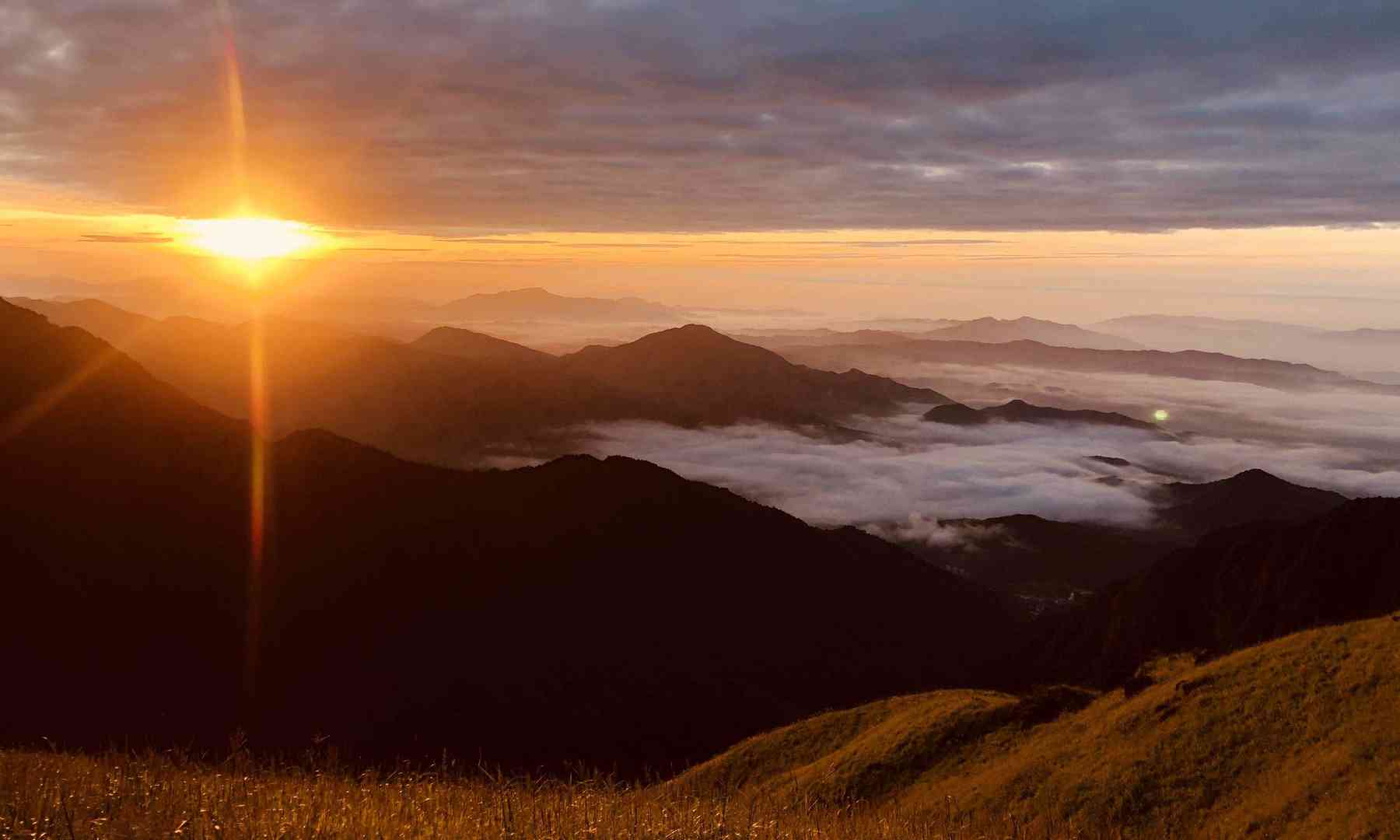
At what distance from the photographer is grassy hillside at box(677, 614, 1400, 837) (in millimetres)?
24250

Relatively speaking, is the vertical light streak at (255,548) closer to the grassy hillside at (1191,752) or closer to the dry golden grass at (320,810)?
the grassy hillside at (1191,752)

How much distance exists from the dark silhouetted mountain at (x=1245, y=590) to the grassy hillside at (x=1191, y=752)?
317 feet

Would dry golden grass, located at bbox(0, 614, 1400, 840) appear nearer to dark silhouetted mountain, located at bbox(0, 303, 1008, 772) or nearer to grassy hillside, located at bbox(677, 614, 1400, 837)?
grassy hillside, located at bbox(677, 614, 1400, 837)

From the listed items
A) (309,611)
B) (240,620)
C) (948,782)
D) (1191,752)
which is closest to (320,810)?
(1191,752)

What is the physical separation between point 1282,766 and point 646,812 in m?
25.8

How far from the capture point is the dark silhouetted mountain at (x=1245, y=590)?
13662cm

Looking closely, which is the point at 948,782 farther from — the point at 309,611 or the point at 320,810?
the point at 309,611

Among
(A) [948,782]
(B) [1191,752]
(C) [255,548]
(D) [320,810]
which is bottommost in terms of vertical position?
(C) [255,548]

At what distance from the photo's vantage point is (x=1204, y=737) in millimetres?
30844

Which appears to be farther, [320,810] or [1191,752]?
[1191,752]

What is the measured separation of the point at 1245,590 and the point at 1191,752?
155187 millimetres

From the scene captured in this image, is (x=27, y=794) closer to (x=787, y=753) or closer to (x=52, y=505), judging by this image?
(x=787, y=753)

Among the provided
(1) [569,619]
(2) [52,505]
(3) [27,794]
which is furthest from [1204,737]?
(1) [569,619]

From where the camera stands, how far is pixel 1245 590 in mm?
161250
